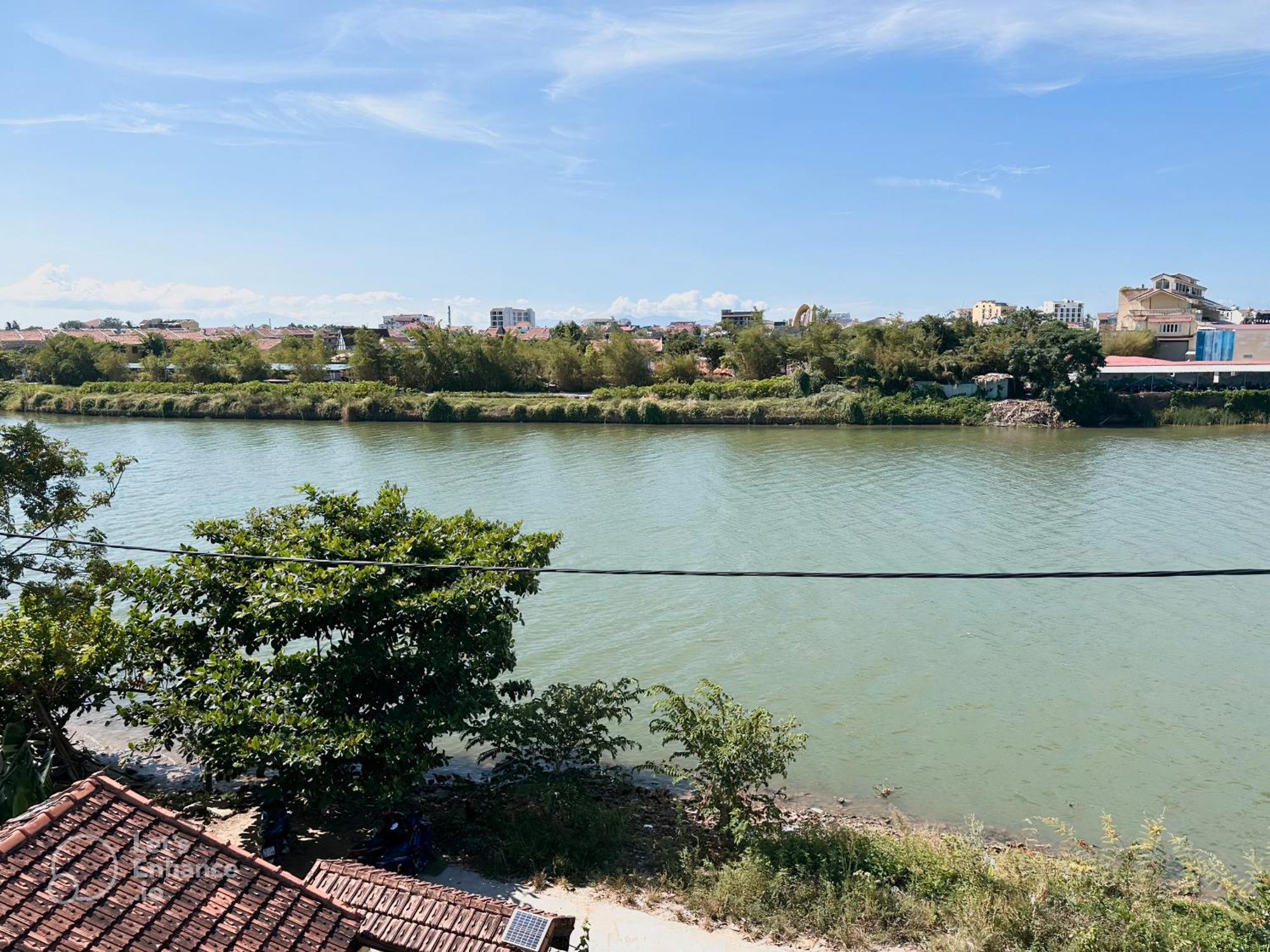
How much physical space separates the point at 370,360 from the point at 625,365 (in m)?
14.4

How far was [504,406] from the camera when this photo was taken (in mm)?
41219

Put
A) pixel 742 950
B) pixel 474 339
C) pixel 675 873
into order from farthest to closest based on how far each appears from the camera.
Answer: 1. pixel 474 339
2. pixel 675 873
3. pixel 742 950

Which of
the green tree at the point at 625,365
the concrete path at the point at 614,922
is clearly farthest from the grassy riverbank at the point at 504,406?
the concrete path at the point at 614,922

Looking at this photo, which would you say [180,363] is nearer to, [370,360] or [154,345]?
[154,345]

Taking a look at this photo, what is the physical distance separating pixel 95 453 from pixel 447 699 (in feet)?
102

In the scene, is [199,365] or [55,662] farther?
[199,365]

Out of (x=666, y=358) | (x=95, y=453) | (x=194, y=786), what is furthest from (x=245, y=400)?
(x=194, y=786)

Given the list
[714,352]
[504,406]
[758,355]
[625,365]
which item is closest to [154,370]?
[504,406]

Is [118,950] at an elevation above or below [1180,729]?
above

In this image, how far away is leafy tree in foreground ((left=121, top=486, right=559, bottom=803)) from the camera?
676cm

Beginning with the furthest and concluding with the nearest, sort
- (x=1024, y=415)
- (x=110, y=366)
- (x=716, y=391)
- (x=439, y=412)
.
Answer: (x=110, y=366), (x=716, y=391), (x=439, y=412), (x=1024, y=415)

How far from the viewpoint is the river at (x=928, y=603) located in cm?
936

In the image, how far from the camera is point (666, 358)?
4906 cm

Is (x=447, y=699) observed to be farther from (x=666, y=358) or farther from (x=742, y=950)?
(x=666, y=358)
